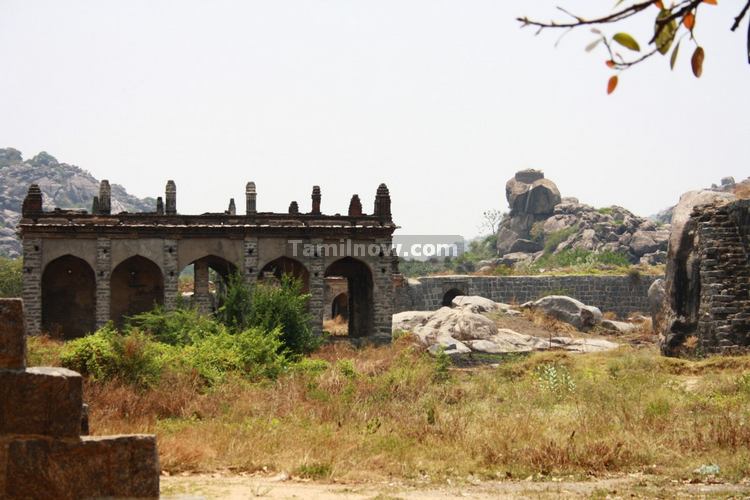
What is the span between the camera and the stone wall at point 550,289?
4166 centimetres

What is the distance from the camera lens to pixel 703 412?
41.5ft

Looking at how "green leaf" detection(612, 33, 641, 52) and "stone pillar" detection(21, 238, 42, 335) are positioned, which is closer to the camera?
"green leaf" detection(612, 33, 641, 52)

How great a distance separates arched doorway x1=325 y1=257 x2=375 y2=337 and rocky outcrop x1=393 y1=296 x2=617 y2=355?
64.4 inches

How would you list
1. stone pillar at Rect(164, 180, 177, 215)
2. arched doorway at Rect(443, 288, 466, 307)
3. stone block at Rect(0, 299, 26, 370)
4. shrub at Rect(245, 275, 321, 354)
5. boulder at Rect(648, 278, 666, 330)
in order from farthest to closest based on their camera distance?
arched doorway at Rect(443, 288, 466, 307), boulder at Rect(648, 278, 666, 330), stone pillar at Rect(164, 180, 177, 215), shrub at Rect(245, 275, 321, 354), stone block at Rect(0, 299, 26, 370)

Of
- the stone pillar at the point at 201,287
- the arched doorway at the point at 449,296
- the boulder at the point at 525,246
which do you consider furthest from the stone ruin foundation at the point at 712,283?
the boulder at the point at 525,246

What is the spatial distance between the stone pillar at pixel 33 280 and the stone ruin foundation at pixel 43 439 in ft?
77.0

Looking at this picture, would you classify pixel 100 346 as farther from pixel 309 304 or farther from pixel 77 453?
pixel 309 304

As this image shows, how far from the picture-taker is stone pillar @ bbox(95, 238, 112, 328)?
28484 mm

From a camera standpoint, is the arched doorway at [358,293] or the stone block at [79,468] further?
the arched doorway at [358,293]

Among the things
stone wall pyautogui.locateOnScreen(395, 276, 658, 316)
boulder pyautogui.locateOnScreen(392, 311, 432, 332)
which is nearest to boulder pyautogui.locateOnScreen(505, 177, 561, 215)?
stone wall pyautogui.locateOnScreen(395, 276, 658, 316)

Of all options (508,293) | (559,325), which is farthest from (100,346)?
(508,293)

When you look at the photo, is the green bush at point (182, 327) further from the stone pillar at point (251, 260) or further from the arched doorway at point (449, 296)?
the arched doorway at point (449, 296)

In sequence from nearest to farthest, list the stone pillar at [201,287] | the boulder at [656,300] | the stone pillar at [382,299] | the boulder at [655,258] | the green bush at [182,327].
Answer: the green bush at [182,327], the stone pillar at [382,299], the stone pillar at [201,287], the boulder at [656,300], the boulder at [655,258]

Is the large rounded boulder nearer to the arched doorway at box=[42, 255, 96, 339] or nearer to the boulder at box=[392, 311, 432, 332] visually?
the boulder at box=[392, 311, 432, 332]
